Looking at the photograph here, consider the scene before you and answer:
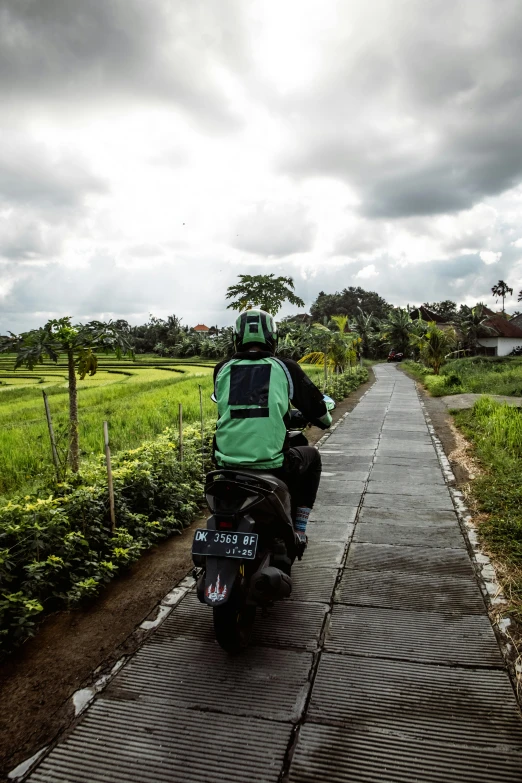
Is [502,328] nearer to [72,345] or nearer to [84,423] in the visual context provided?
[84,423]

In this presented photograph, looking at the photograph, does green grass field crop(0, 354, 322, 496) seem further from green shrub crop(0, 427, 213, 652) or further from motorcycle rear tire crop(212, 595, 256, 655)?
motorcycle rear tire crop(212, 595, 256, 655)

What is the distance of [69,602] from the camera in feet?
12.1

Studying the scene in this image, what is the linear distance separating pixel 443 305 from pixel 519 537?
75555mm

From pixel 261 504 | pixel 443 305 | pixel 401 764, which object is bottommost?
pixel 401 764

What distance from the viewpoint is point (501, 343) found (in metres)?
51.3

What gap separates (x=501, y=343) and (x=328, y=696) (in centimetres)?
5436

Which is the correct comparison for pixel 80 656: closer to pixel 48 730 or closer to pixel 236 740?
pixel 48 730

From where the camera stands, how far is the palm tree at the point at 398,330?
152 feet

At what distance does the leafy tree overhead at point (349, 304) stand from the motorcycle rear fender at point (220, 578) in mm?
62113

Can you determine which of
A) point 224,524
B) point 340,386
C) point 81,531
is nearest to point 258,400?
point 224,524

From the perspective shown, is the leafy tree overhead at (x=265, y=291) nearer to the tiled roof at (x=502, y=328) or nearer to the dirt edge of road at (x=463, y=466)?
the dirt edge of road at (x=463, y=466)

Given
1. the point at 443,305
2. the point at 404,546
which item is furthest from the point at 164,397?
the point at 443,305

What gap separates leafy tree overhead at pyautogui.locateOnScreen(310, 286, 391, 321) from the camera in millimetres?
65000

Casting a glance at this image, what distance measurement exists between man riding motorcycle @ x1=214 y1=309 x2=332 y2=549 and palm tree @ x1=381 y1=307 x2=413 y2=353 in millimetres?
44503
